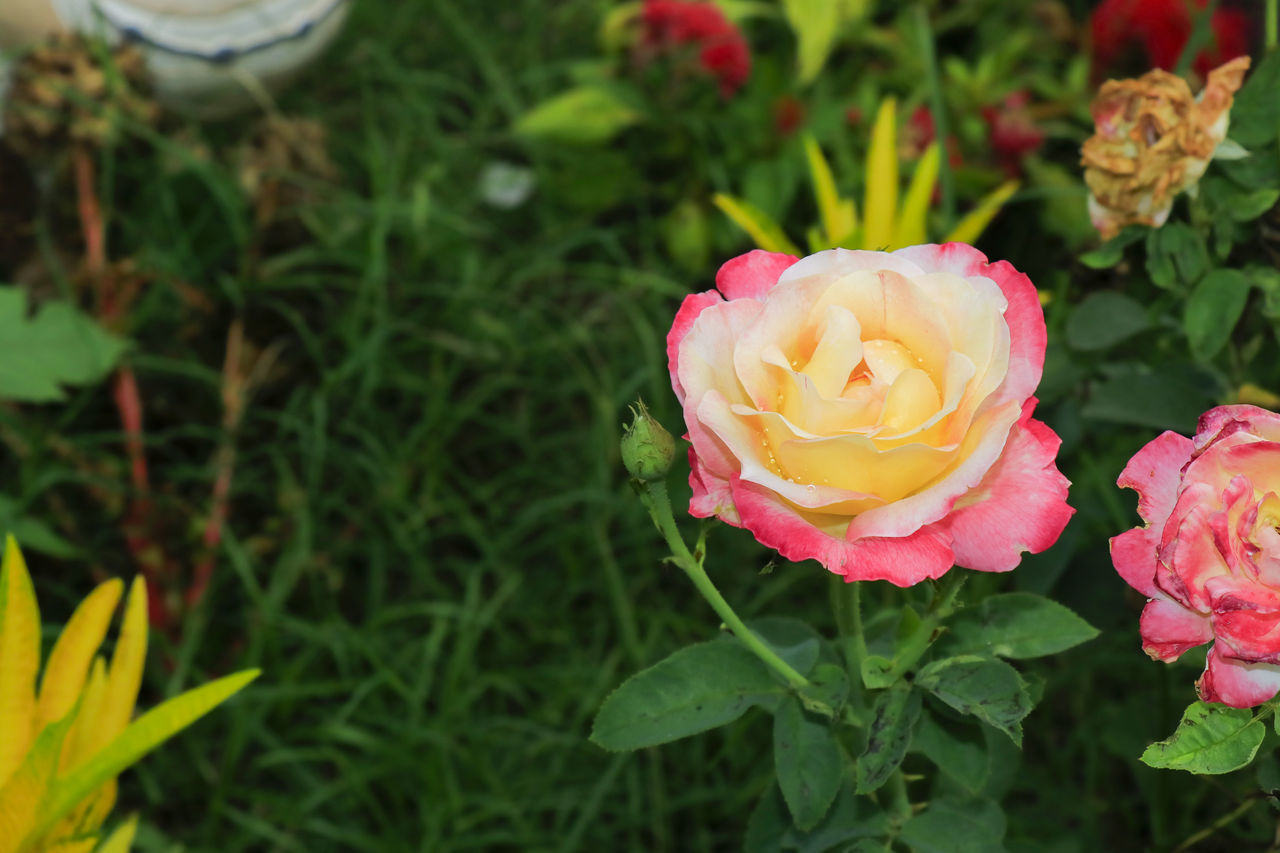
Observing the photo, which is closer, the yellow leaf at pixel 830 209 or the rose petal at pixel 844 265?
the rose petal at pixel 844 265

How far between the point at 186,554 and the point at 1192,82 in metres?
1.44

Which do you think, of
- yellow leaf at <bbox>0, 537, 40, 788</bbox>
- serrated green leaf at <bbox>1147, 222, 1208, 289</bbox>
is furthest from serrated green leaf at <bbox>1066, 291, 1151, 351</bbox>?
yellow leaf at <bbox>0, 537, 40, 788</bbox>

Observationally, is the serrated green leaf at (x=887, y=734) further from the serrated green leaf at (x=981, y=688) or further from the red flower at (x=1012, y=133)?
the red flower at (x=1012, y=133)

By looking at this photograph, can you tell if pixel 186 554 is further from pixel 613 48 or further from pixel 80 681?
pixel 613 48

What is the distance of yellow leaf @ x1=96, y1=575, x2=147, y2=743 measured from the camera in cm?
76

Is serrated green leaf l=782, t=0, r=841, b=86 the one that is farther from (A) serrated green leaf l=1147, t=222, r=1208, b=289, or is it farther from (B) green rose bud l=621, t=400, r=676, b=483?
(B) green rose bud l=621, t=400, r=676, b=483

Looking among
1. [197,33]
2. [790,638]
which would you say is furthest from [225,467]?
[790,638]

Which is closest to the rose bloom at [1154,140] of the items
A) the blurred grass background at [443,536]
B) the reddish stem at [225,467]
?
the blurred grass background at [443,536]

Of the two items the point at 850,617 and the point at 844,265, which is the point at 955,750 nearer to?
the point at 850,617

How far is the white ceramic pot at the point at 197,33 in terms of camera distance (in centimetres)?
167

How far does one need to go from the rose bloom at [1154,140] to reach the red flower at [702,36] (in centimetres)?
105

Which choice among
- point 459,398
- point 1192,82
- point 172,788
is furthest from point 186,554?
point 1192,82

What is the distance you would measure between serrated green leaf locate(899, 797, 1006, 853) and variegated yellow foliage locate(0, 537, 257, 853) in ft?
1.33

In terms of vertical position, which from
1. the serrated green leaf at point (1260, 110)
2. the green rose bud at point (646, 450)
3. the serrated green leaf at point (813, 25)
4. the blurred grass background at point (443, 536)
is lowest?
the blurred grass background at point (443, 536)
